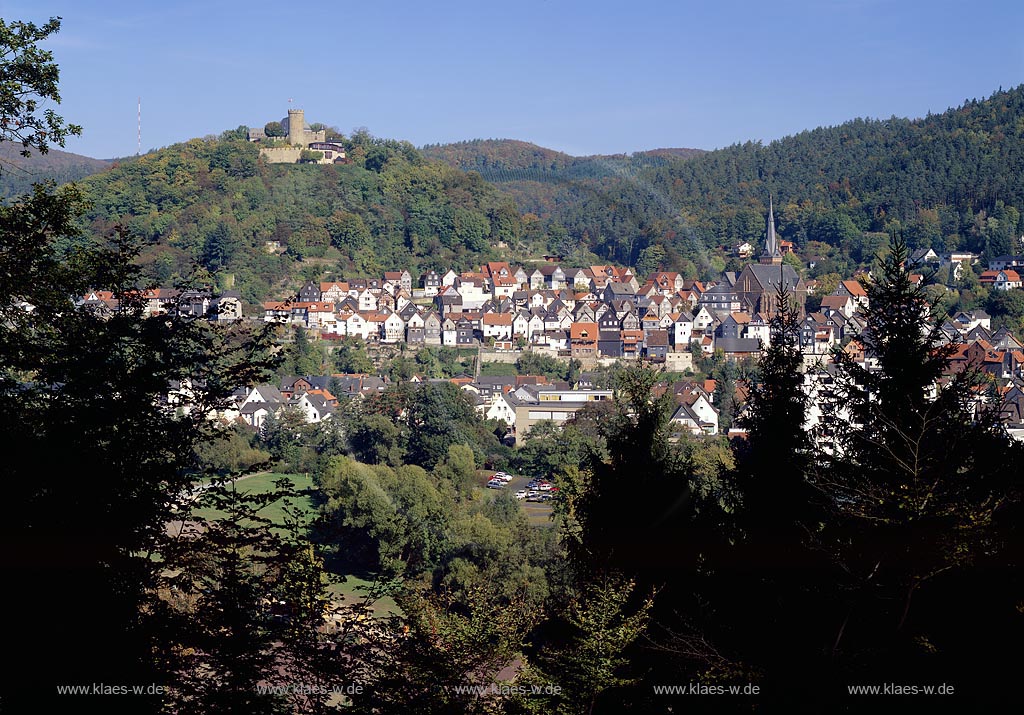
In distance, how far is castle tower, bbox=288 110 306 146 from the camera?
62.3 m

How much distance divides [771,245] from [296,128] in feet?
86.8

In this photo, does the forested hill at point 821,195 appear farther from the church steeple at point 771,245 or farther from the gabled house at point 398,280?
the gabled house at point 398,280

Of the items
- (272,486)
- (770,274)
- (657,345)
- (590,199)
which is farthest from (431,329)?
(590,199)

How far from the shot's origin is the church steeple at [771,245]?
5581 centimetres

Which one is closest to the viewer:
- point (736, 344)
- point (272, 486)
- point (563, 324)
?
point (272, 486)

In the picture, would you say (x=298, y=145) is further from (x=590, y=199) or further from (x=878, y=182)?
(x=878, y=182)

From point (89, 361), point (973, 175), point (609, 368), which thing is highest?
point (973, 175)

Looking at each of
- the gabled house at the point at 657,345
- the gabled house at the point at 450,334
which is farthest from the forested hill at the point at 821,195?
the gabled house at the point at 450,334

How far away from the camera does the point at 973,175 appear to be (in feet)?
212

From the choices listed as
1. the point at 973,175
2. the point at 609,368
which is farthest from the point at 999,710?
the point at 973,175

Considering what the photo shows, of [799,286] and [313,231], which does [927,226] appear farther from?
[313,231]

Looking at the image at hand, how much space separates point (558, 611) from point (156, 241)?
4655 cm

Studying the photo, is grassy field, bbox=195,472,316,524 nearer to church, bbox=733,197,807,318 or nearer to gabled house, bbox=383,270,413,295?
gabled house, bbox=383,270,413,295

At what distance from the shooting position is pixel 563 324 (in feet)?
142
